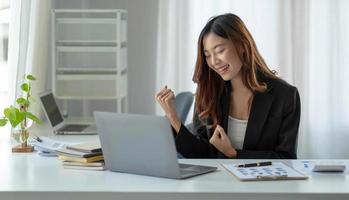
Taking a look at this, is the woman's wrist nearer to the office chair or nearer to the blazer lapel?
the blazer lapel

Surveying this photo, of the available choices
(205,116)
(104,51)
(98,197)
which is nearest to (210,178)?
(98,197)

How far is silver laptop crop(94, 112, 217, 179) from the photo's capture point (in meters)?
2.12

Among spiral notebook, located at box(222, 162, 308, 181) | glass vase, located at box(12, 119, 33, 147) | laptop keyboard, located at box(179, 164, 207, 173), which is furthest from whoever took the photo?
glass vase, located at box(12, 119, 33, 147)

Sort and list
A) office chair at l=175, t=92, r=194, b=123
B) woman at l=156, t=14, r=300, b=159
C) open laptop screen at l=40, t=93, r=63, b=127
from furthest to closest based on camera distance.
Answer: office chair at l=175, t=92, r=194, b=123, open laptop screen at l=40, t=93, r=63, b=127, woman at l=156, t=14, r=300, b=159

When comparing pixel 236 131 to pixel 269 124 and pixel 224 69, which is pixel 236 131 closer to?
pixel 269 124

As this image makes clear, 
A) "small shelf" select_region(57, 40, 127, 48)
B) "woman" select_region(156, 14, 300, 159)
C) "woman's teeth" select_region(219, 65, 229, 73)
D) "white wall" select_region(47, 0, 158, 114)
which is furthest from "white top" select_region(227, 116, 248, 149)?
"white wall" select_region(47, 0, 158, 114)

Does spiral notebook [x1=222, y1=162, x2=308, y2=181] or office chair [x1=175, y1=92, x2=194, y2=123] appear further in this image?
office chair [x1=175, y1=92, x2=194, y2=123]

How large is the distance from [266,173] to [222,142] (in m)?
0.46

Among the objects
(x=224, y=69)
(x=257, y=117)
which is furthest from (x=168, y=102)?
Answer: (x=257, y=117)

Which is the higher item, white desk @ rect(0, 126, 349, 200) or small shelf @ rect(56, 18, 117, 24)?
small shelf @ rect(56, 18, 117, 24)

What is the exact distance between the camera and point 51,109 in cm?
348

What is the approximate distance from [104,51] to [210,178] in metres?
1.89

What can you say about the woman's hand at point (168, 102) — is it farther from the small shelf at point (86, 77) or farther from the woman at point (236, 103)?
the small shelf at point (86, 77)

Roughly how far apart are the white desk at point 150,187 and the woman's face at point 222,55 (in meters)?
0.58
